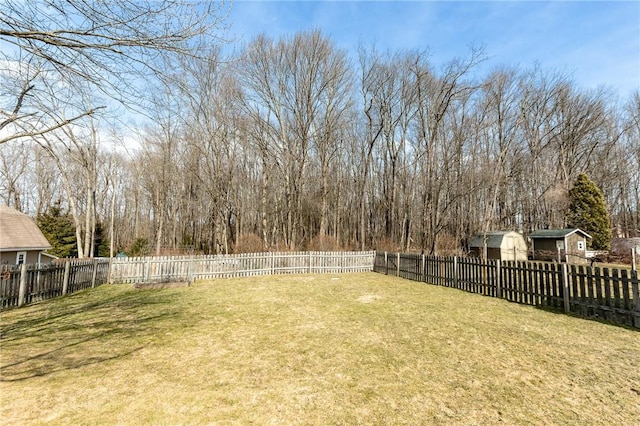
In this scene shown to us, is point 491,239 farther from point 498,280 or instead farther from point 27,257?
point 27,257

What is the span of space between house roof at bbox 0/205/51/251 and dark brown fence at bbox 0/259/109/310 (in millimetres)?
10027

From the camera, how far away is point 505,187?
27562mm

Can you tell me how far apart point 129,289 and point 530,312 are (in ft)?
40.1

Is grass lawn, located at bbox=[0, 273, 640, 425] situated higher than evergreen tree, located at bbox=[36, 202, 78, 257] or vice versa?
evergreen tree, located at bbox=[36, 202, 78, 257]

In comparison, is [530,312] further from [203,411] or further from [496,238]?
[496,238]

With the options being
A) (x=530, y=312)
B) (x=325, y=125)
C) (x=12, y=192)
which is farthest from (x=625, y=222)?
(x=12, y=192)

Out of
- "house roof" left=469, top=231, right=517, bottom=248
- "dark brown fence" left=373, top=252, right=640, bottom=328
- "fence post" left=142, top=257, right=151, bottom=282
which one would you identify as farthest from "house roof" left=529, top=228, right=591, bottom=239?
"fence post" left=142, top=257, right=151, bottom=282

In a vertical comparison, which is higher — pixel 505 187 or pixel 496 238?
pixel 505 187

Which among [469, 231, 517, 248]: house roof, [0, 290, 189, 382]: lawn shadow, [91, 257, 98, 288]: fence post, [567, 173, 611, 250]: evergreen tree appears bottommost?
[0, 290, 189, 382]: lawn shadow

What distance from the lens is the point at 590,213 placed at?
2341cm

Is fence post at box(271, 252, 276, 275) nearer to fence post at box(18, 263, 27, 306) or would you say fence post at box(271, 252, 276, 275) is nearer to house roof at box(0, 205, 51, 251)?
fence post at box(18, 263, 27, 306)

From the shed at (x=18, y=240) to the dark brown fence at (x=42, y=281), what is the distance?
32.2 ft

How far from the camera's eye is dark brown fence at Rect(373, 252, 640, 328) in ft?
18.9

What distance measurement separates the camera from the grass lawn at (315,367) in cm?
270
